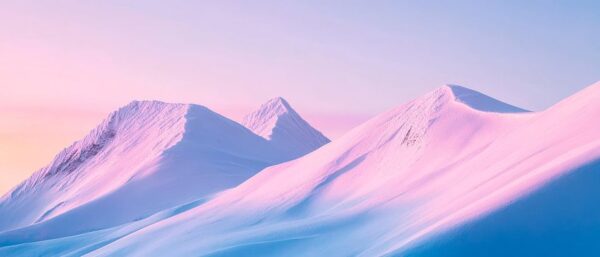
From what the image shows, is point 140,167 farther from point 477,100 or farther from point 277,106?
point 277,106

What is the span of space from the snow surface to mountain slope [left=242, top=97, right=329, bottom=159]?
5757 cm

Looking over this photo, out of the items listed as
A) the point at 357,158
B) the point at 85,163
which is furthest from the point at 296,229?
the point at 85,163

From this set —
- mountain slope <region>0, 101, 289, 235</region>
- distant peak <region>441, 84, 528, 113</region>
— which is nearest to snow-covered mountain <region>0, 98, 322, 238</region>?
mountain slope <region>0, 101, 289, 235</region>

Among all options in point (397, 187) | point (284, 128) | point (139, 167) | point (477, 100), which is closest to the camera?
point (397, 187)

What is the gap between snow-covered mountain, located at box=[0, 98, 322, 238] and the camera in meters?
66.9

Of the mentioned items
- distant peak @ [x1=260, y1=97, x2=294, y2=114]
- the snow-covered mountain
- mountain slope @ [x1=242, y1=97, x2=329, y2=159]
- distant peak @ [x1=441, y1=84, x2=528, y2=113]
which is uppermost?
distant peak @ [x1=260, y1=97, x2=294, y2=114]

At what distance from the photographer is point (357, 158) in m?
37.2

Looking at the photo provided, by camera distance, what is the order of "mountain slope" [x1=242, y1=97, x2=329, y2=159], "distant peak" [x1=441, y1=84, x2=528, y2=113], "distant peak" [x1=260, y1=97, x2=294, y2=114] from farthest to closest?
"distant peak" [x1=260, y1=97, x2=294, y2=114] < "mountain slope" [x1=242, y1=97, x2=329, y2=159] < "distant peak" [x1=441, y1=84, x2=528, y2=113]

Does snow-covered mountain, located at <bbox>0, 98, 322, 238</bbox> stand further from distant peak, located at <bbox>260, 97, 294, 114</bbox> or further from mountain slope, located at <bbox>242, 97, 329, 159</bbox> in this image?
distant peak, located at <bbox>260, 97, 294, 114</bbox>

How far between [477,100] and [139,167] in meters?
49.6

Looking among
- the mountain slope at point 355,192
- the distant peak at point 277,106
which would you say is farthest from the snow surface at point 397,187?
the distant peak at point 277,106

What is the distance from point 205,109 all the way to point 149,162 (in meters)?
19.5

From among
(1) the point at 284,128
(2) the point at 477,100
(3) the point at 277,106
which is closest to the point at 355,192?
(2) the point at 477,100

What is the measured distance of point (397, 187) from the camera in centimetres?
2817
